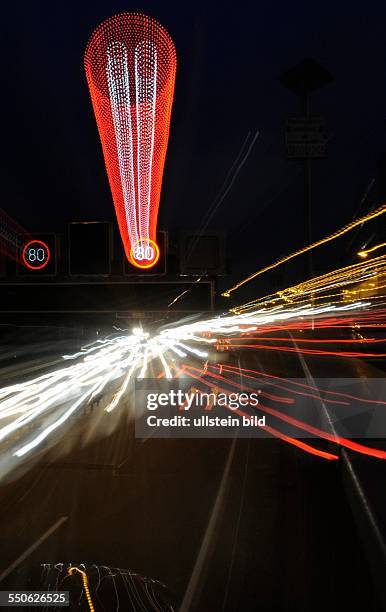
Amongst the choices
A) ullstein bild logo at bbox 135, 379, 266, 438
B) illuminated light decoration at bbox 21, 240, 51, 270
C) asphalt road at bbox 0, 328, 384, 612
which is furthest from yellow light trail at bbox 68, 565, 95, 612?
illuminated light decoration at bbox 21, 240, 51, 270

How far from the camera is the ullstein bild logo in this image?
22.2 feet

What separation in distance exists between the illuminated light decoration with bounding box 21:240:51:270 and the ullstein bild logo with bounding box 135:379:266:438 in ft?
7.38

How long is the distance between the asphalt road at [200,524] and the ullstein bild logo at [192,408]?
1.10 metres

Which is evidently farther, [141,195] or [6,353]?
[6,353]

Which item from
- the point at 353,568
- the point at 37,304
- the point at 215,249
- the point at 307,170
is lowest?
the point at 353,568

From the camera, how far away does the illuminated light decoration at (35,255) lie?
317 inches

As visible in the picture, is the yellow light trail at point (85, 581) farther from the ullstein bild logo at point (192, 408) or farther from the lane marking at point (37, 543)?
the ullstein bild logo at point (192, 408)

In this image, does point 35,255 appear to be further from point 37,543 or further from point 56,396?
point 56,396

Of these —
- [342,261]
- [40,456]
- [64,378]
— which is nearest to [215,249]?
[40,456]

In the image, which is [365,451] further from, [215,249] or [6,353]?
[6,353]

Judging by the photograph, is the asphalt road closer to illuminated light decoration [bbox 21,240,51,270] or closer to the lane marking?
the lane marking

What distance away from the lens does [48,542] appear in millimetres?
6066

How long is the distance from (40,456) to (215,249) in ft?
16.7

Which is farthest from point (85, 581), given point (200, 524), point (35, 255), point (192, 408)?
point (35, 255)
